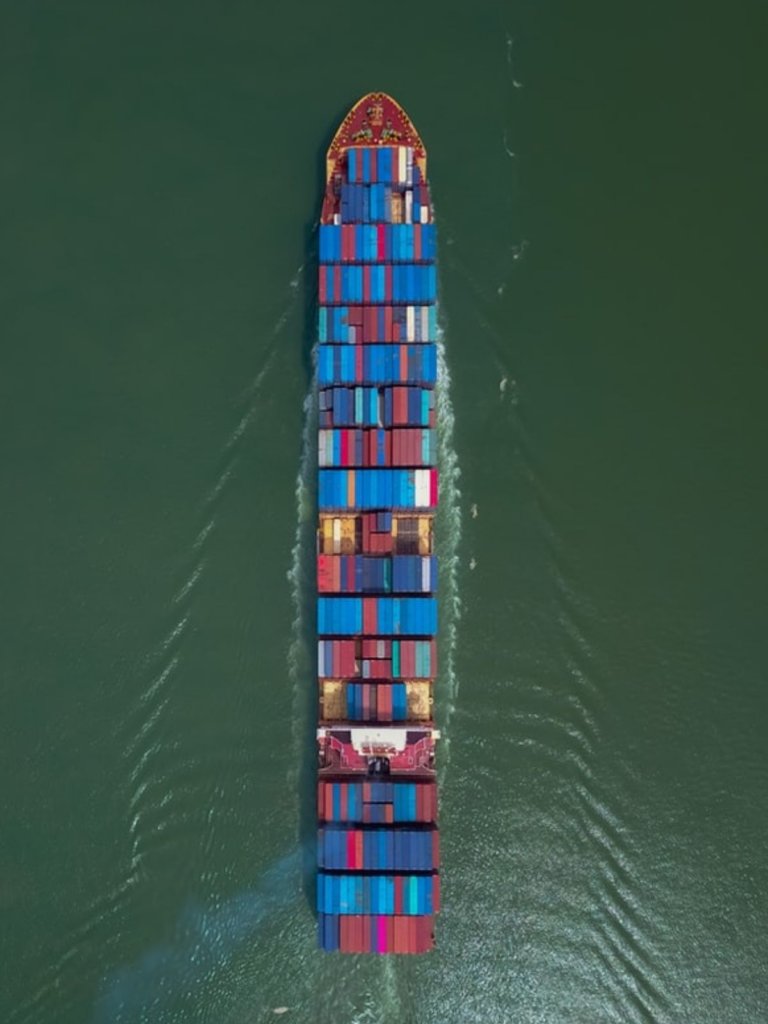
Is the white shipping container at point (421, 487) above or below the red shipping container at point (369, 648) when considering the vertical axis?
above

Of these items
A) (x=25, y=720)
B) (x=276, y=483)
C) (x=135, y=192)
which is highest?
(x=135, y=192)

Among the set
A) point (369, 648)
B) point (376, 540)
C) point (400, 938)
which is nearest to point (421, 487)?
point (376, 540)

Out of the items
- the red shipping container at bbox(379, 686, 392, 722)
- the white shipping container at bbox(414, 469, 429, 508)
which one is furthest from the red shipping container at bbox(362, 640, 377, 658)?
the white shipping container at bbox(414, 469, 429, 508)

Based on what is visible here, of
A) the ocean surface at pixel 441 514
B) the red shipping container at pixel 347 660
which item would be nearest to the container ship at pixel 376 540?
the red shipping container at pixel 347 660

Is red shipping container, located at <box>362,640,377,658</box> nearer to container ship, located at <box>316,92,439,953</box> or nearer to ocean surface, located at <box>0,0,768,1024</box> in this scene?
container ship, located at <box>316,92,439,953</box>

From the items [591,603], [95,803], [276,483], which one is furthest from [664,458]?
[95,803]

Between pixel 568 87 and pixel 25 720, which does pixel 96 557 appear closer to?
pixel 25 720

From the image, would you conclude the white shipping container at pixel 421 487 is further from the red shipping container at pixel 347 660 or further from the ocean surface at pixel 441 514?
the red shipping container at pixel 347 660
